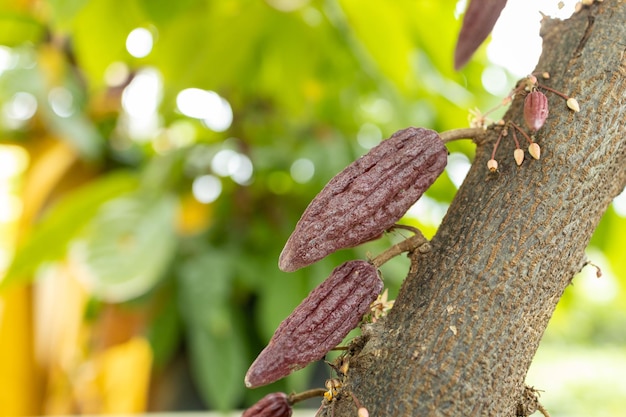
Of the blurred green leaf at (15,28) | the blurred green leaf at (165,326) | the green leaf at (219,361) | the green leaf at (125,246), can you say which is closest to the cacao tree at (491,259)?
the green leaf at (125,246)

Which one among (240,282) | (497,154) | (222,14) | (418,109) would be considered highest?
(418,109)

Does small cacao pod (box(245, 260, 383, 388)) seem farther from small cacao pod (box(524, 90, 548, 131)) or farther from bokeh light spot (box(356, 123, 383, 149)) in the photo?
bokeh light spot (box(356, 123, 383, 149))

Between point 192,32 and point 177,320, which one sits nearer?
point 192,32

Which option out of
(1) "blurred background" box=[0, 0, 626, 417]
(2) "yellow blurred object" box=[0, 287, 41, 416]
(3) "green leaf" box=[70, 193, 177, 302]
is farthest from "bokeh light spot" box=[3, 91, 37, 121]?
(3) "green leaf" box=[70, 193, 177, 302]

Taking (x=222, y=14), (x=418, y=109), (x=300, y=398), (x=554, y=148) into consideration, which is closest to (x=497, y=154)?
(x=554, y=148)

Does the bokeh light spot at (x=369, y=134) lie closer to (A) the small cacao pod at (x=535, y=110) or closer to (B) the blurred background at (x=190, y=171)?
(B) the blurred background at (x=190, y=171)

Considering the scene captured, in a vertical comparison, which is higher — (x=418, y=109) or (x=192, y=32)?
(x=418, y=109)

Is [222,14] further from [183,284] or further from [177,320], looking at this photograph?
[177,320]
